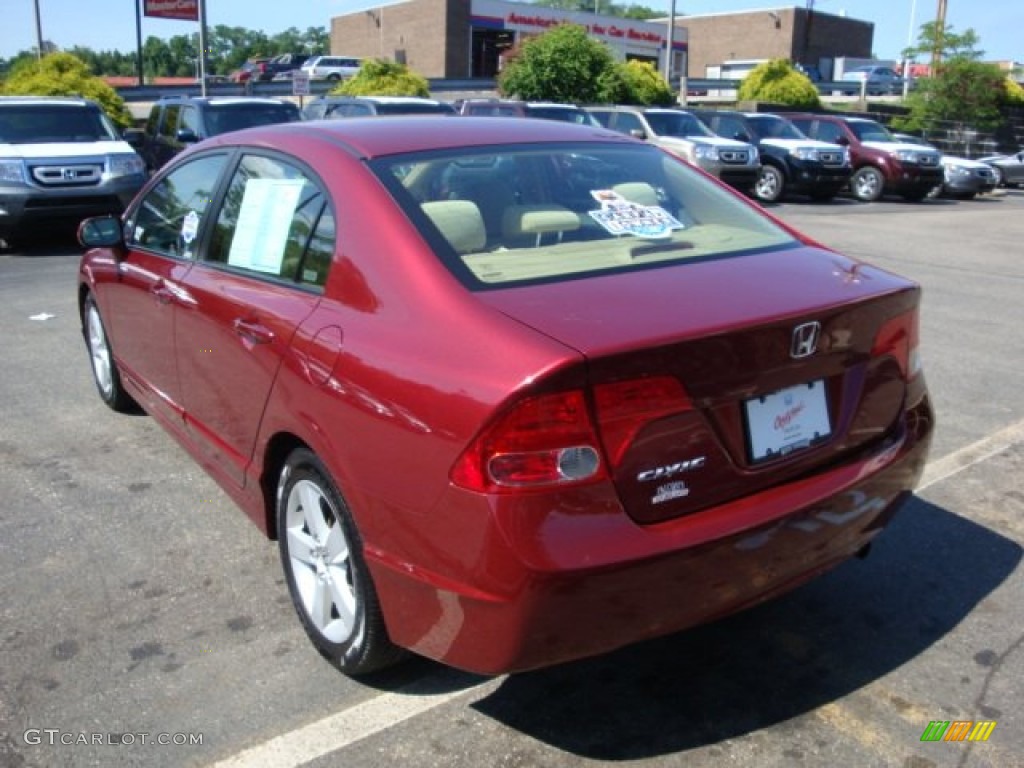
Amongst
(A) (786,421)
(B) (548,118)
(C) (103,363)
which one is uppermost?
(B) (548,118)

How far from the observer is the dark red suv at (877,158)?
2080 cm

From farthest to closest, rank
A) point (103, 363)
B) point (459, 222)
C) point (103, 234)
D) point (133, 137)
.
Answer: point (133, 137) < point (103, 363) < point (103, 234) < point (459, 222)

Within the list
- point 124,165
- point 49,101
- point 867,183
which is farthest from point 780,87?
point 124,165

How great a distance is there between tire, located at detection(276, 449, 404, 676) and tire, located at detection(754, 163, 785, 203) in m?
18.3

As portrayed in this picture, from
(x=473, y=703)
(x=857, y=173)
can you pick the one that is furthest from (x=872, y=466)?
(x=857, y=173)

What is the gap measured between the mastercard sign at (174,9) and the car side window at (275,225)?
31113 mm

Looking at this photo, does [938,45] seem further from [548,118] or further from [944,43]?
[548,118]

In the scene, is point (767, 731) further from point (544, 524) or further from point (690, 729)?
point (544, 524)

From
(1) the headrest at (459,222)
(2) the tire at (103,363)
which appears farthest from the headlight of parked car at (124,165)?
(1) the headrest at (459,222)

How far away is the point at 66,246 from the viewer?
40.9 feet

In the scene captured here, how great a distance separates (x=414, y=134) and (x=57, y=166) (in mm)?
9258

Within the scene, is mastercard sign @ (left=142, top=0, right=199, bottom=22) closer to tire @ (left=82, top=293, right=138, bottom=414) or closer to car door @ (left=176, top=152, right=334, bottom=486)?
tire @ (left=82, top=293, right=138, bottom=414)

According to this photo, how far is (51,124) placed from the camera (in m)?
12.2

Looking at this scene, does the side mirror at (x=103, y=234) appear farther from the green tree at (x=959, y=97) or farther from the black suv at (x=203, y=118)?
the green tree at (x=959, y=97)
